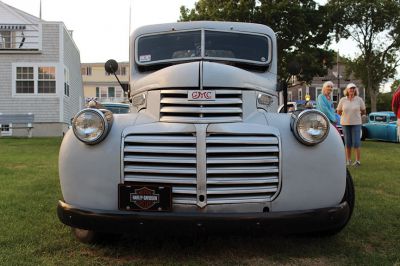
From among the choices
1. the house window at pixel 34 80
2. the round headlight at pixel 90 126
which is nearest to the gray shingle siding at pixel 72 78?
the house window at pixel 34 80

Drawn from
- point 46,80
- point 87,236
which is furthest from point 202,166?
point 46,80

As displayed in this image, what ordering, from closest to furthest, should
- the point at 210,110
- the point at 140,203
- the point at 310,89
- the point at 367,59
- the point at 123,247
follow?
1. the point at 140,203
2. the point at 210,110
3. the point at 123,247
4. the point at 367,59
5. the point at 310,89

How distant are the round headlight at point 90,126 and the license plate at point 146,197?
442 millimetres

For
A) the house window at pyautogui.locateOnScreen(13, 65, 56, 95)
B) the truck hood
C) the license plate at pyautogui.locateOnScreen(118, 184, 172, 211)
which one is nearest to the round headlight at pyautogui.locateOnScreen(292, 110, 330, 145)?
the truck hood

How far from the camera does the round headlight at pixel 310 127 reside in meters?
3.41

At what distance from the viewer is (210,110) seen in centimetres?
349

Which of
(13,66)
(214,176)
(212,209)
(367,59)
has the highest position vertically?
(367,59)

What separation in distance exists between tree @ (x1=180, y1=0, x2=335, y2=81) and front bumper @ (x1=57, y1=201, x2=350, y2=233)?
18403 millimetres

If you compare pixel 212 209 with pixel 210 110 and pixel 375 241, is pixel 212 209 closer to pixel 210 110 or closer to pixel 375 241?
pixel 210 110

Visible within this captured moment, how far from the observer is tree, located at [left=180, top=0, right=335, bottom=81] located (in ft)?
71.5

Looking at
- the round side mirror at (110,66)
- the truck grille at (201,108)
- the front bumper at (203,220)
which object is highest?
the round side mirror at (110,66)

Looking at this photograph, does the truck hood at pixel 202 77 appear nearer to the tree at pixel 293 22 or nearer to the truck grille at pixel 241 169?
the truck grille at pixel 241 169

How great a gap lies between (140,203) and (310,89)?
52582mm

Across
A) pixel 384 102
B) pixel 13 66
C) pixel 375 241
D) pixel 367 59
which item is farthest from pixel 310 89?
pixel 375 241
